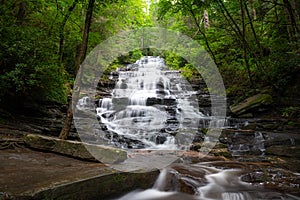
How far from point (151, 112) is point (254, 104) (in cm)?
491

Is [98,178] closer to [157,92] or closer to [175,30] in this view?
[157,92]

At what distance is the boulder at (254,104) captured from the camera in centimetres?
1020

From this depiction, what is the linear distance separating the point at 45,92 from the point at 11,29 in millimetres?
2073

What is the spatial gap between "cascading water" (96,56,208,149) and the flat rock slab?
403cm

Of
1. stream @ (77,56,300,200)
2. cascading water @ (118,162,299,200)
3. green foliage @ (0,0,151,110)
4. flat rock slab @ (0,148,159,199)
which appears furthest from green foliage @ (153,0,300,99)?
flat rock slab @ (0,148,159,199)

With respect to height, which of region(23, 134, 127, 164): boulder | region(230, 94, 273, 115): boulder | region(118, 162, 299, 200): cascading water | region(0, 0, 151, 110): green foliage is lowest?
region(118, 162, 299, 200): cascading water

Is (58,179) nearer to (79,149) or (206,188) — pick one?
(79,149)

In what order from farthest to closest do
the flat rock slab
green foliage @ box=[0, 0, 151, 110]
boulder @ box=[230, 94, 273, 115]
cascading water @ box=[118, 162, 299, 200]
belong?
boulder @ box=[230, 94, 273, 115] < green foliage @ box=[0, 0, 151, 110] < cascading water @ box=[118, 162, 299, 200] < the flat rock slab

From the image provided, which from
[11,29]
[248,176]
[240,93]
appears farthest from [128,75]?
[248,176]

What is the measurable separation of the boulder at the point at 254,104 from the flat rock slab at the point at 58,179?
7.40 m

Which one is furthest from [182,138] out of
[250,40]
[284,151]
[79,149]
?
[250,40]

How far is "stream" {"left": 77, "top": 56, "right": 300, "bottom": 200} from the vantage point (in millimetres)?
4008

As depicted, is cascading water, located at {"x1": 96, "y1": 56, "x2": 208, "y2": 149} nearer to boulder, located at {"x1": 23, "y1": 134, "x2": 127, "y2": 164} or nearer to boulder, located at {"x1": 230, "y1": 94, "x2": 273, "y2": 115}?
boulder, located at {"x1": 230, "y1": 94, "x2": 273, "y2": 115}

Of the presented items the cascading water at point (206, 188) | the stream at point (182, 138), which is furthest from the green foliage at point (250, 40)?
the cascading water at point (206, 188)
